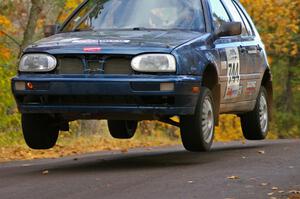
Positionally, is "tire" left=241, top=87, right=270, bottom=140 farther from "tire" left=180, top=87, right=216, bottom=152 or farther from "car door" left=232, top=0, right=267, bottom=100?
"tire" left=180, top=87, right=216, bottom=152

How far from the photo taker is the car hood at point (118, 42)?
8.93 metres

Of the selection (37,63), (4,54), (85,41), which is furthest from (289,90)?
(37,63)

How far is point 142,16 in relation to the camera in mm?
10102

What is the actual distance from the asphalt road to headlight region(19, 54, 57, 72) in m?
1.06

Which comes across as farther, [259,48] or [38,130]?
[259,48]

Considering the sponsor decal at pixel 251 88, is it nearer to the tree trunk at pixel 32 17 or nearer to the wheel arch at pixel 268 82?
the wheel arch at pixel 268 82

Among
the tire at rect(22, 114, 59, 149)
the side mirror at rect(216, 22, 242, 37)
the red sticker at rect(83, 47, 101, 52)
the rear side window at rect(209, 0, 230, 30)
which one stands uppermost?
the rear side window at rect(209, 0, 230, 30)

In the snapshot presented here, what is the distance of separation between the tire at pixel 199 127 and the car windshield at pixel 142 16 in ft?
3.00

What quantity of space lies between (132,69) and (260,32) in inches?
964

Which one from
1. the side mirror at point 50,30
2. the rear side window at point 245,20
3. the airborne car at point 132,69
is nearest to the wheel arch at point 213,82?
the airborne car at point 132,69

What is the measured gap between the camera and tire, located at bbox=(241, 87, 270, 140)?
12.1 meters

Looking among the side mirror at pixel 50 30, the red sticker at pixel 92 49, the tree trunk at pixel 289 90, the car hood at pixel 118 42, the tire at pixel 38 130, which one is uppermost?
the side mirror at pixel 50 30

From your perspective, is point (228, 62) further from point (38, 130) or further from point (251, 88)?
point (38, 130)

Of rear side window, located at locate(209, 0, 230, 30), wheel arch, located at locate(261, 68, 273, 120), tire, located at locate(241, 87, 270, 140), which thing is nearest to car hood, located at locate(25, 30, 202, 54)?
rear side window, located at locate(209, 0, 230, 30)
